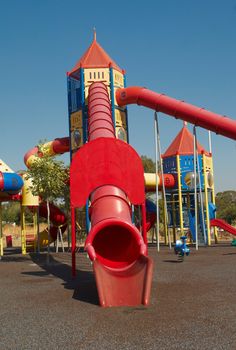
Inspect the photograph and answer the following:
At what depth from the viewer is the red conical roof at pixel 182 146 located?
3018cm

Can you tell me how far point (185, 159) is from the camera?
29828 mm

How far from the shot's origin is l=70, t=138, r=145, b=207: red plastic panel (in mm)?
13055

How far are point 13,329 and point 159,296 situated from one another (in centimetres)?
384

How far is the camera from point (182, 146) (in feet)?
100

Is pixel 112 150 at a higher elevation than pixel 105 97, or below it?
below

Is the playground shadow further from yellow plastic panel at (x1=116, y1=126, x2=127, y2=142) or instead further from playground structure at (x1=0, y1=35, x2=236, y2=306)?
yellow plastic panel at (x1=116, y1=126, x2=127, y2=142)

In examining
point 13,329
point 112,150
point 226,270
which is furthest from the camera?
point 226,270

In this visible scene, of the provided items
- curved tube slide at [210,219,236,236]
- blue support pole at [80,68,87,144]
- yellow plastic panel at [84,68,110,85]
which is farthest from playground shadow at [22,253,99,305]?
curved tube slide at [210,219,236,236]

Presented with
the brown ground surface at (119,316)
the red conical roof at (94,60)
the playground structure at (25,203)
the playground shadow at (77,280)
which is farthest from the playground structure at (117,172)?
the brown ground surface at (119,316)

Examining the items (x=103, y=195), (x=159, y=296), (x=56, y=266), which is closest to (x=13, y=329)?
(x=159, y=296)

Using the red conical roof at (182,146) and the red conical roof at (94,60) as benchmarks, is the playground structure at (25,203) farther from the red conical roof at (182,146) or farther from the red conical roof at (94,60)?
the red conical roof at (182,146)

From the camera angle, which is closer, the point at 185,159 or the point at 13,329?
the point at 13,329

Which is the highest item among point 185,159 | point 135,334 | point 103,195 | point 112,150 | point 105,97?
point 105,97

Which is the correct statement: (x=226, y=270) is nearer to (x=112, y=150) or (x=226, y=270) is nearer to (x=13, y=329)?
(x=112, y=150)
